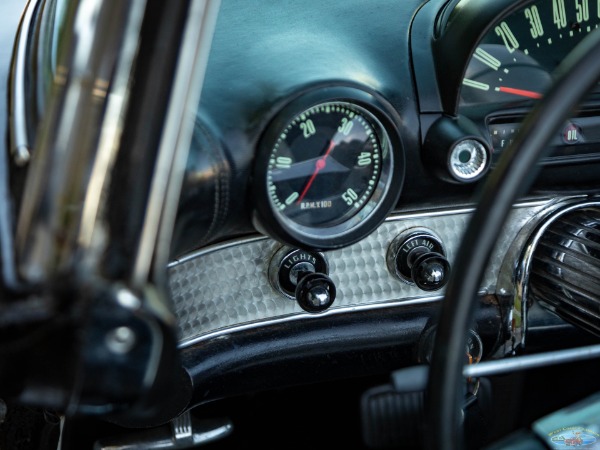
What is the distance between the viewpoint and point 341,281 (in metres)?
1.72

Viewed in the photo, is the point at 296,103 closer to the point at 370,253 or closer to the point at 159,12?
the point at 370,253

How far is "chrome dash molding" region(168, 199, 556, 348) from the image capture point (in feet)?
5.24

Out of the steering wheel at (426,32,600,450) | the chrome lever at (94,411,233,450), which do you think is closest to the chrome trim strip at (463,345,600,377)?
the steering wheel at (426,32,600,450)

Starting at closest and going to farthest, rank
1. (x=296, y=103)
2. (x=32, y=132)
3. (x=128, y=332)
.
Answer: (x=128, y=332) → (x=32, y=132) → (x=296, y=103)

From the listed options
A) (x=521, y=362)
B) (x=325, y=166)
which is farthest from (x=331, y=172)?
(x=521, y=362)

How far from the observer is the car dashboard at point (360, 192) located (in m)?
1.47

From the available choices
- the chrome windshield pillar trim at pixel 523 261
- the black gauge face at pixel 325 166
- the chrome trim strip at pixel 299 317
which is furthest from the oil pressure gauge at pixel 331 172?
the chrome windshield pillar trim at pixel 523 261

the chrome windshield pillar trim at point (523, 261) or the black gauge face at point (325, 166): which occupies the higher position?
the black gauge face at point (325, 166)

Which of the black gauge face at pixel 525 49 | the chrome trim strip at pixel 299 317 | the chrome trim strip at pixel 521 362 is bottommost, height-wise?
the chrome trim strip at pixel 521 362

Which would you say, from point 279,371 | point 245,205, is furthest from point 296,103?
point 279,371

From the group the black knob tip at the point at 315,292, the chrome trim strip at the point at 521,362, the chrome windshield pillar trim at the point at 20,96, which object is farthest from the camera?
the black knob tip at the point at 315,292

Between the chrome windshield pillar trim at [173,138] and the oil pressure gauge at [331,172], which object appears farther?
the oil pressure gauge at [331,172]

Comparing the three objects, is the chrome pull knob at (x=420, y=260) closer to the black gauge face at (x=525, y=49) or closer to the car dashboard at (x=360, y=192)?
the car dashboard at (x=360, y=192)

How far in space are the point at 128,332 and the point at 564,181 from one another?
134cm
